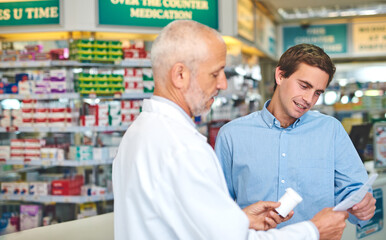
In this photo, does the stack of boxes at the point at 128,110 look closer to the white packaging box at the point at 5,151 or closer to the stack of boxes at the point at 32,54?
the stack of boxes at the point at 32,54

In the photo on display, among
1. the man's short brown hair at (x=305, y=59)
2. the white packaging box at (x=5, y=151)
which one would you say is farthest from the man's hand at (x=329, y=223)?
the white packaging box at (x=5, y=151)

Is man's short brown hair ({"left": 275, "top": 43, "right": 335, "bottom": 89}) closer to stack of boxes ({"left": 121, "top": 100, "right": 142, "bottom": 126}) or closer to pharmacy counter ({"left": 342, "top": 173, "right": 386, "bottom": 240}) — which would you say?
pharmacy counter ({"left": 342, "top": 173, "right": 386, "bottom": 240})

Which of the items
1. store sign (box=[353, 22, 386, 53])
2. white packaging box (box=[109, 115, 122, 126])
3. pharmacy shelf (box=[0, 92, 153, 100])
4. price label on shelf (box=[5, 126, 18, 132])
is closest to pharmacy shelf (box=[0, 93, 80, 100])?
pharmacy shelf (box=[0, 92, 153, 100])

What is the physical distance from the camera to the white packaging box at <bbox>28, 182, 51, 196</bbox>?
5211 mm

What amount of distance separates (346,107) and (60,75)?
612 centimetres

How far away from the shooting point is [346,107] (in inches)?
358

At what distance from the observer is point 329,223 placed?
1.45 m

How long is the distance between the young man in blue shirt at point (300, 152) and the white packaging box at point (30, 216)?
3.98 metres

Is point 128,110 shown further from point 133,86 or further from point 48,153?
point 48,153

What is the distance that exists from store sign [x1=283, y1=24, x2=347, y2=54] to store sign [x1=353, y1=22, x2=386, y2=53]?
24 centimetres

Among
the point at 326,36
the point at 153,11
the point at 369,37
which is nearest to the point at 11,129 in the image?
the point at 153,11

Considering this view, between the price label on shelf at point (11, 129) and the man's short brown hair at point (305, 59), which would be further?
the price label on shelf at point (11, 129)

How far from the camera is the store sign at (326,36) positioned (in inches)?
371

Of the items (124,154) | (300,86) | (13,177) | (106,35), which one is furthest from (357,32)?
(124,154)
